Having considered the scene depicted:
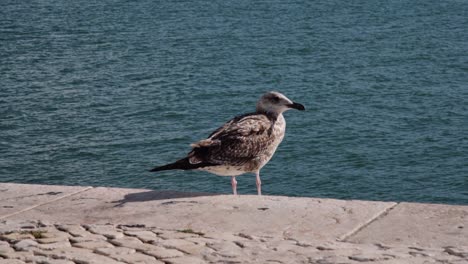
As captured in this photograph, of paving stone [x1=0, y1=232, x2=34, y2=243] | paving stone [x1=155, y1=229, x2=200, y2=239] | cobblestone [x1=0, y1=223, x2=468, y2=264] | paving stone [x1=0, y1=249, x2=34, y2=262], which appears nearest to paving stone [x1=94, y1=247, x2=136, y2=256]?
cobblestone [x1=0, y1=223, x2=468, y2=264]

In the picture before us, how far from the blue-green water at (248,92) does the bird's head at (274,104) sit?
2012 centimetres

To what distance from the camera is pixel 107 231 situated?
945 cm

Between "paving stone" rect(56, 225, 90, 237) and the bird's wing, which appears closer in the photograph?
"paving stone" rect(56, 225, 90, 237)

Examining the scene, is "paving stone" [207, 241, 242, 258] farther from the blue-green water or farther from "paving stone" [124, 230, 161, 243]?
the blue-green water

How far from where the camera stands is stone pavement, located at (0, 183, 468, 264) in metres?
8.55

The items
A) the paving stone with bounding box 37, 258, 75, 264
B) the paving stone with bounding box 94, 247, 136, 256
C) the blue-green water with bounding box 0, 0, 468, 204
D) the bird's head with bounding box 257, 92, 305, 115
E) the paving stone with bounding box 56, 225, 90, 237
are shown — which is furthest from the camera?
the blue-green water with bounding box 0, 0, 468, 204

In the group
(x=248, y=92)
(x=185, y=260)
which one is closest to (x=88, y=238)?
(x=185, y=260)

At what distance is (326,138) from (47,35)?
1209 inches

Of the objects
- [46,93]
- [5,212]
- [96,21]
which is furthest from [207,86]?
[5,212]

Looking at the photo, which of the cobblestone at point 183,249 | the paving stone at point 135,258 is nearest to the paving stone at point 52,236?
the cobblestone at point 183,249

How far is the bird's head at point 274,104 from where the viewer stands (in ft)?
42.4

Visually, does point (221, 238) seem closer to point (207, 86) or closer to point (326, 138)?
point (326, 138)

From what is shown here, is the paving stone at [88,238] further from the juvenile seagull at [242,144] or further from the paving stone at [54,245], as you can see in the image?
the juvenile seagull at [242,144]

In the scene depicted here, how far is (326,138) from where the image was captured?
40.1 meters
